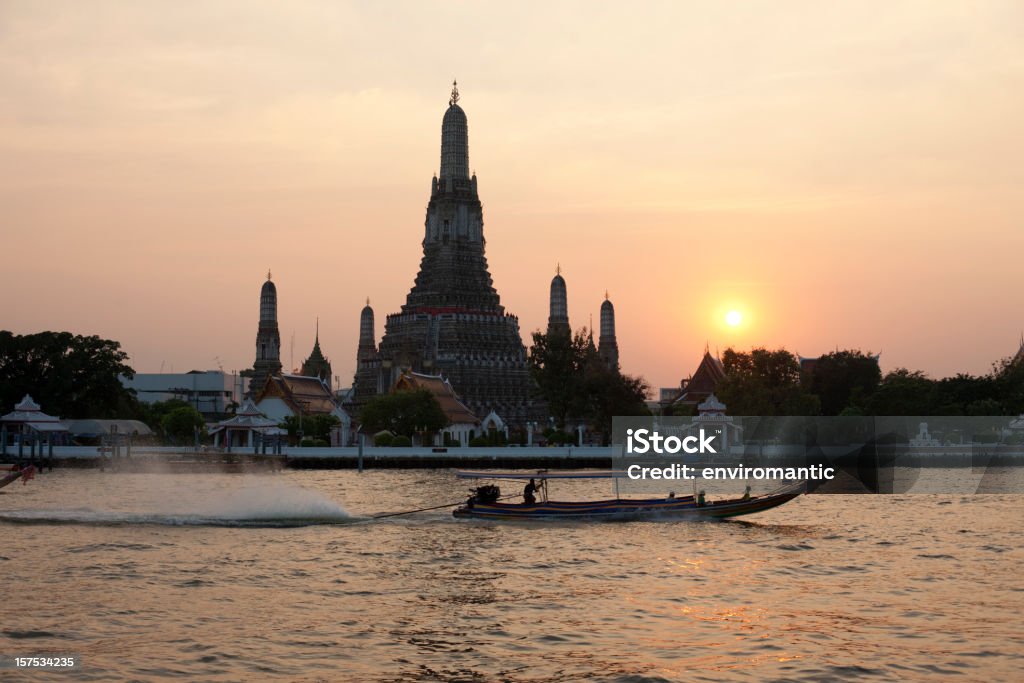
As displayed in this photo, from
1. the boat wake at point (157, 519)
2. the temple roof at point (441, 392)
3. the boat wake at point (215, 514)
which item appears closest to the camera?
the boat wake at point (157, 519)

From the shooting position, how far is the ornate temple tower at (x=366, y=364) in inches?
5861

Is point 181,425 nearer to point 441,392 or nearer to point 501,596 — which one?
point 441,392

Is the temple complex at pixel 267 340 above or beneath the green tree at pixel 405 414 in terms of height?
above

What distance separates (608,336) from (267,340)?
173 feet

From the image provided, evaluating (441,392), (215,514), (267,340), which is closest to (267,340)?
(267,340)

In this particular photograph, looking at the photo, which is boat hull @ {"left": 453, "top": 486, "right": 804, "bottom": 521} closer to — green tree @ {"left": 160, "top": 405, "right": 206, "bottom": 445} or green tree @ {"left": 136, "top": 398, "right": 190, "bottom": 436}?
green tree @ {"left": 160, "top": 405, "right": 206, "bottom": 445}

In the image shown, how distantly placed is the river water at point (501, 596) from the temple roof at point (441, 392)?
199ft

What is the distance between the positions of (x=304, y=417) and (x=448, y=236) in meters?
43.8

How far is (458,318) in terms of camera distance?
477ft

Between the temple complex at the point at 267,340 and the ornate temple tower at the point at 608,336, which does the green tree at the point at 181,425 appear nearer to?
the temple complex at the point at 267,340

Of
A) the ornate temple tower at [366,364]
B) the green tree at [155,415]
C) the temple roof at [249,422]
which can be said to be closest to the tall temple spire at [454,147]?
the ornate temple tower at [366,364]

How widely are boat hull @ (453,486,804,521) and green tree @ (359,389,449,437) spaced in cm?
5743

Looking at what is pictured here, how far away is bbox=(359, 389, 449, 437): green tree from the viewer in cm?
10269

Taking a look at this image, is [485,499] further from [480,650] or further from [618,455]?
[618,455]
